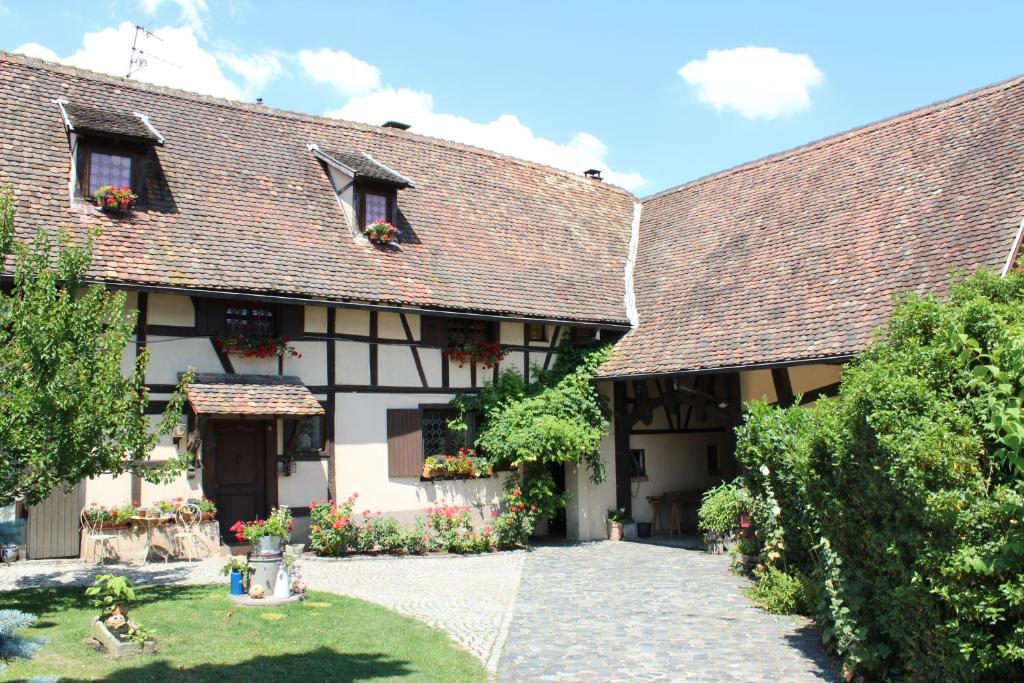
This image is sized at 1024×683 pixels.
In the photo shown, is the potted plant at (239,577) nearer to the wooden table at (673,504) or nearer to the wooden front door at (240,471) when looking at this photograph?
the wooden front door at (240,471)

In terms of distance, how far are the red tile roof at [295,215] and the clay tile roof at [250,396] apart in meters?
1.39

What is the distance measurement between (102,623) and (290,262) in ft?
24.5

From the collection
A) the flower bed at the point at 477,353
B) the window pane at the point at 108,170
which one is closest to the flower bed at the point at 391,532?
the flower bed at the point at 477,353

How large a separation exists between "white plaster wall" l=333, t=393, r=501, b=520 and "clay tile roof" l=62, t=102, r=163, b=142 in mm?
5157

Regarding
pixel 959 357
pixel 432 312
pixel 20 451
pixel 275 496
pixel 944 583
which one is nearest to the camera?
pixel 944 583

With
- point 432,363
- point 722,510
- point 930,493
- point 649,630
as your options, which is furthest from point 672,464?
point 930,493

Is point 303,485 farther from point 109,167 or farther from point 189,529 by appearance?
point 109,167

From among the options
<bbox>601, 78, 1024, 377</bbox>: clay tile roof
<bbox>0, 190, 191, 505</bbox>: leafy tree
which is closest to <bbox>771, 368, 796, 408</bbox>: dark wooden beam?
<bbox>601, 78, 1024, 377</bbox>: clay tile roof

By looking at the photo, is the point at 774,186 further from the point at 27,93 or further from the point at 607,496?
the point at 27,93

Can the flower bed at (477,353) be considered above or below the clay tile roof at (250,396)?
above

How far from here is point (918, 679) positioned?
627 centimetres

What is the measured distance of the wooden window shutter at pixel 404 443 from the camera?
15.1 m

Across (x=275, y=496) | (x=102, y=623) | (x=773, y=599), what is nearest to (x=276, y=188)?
(x=275, y=496)

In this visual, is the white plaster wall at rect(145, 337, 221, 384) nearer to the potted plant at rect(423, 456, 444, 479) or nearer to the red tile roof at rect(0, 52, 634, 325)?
the red tile roof at rect(0, 52, 634, 325)
